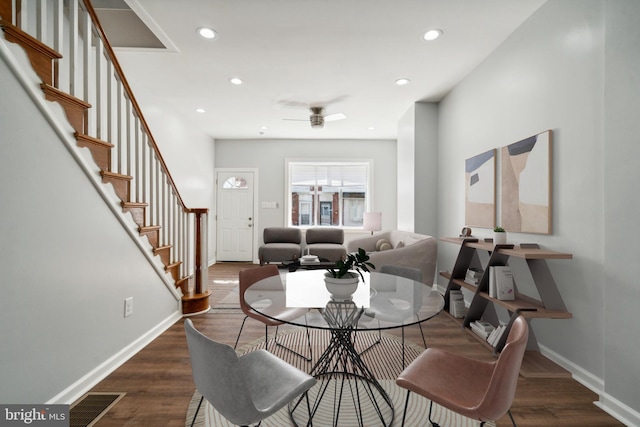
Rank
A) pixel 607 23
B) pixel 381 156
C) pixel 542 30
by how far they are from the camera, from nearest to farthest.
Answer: pixel 607 23
pixel 542 30
pixel 381 156

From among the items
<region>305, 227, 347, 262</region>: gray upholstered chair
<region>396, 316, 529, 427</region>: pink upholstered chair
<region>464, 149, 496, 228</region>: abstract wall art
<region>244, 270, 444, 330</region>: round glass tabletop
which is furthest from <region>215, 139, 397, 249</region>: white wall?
<region>396, 316, 529, 427</region>: pink upholstered chair

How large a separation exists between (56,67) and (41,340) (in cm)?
160

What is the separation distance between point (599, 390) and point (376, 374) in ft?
4.62

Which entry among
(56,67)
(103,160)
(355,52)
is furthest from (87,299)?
(355,52)

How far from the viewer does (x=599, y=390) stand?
187 cm

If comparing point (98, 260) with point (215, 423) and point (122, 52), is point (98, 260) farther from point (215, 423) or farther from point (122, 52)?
point (122, 52)

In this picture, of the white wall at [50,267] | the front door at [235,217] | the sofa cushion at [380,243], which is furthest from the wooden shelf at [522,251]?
the front door at [235,217]

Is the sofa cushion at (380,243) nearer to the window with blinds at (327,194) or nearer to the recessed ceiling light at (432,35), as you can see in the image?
the window with blinds at (327,194)

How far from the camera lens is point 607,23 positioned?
1.74 meters

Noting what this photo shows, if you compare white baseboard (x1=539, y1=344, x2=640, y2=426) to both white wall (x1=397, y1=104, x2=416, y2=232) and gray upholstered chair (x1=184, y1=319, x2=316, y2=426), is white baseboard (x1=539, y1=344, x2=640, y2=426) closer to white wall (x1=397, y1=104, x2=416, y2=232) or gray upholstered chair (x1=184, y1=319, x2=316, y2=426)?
gray upholstered chair (x1=184, y1=319, x2=316, y2=426)

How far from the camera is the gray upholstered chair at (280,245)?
5.69 metres

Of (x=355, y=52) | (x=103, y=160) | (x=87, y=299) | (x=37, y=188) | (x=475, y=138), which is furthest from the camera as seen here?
(x=475, y=138)

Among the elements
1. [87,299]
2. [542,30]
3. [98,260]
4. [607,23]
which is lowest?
[87,299]

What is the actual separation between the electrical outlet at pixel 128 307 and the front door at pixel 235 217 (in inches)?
165
